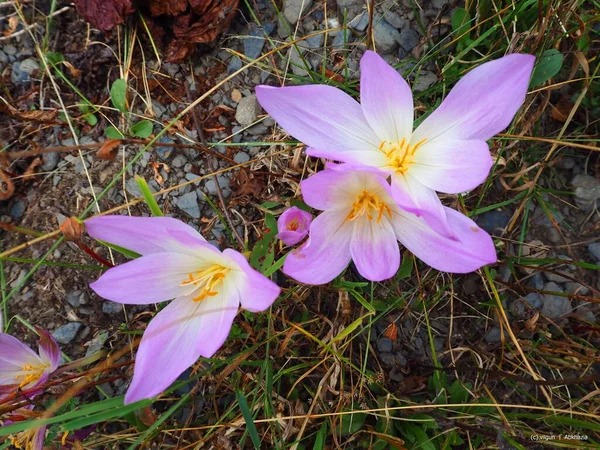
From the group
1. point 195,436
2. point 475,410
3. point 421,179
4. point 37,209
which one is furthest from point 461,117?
point 37,209

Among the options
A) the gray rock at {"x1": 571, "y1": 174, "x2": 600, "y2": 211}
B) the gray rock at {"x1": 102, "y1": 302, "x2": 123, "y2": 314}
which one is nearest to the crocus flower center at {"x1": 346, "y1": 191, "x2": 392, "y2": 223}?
the gray rock at {"x1": 102, "y1": 302, "x2": 123, "y2": 314}

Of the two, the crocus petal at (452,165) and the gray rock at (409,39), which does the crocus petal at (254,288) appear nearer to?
the crocus petal at (452,165)

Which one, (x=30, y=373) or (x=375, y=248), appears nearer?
(x=375, y=248)

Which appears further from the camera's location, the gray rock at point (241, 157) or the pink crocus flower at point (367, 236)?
the gray rock at point (241, 157)

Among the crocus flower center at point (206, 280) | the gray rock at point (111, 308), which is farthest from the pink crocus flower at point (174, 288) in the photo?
the gray rock at point (111, 308)

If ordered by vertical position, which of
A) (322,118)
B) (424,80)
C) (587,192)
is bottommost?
(587,192)

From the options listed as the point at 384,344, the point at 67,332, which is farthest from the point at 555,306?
the point at 67,332

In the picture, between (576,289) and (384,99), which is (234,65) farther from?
(576,289)

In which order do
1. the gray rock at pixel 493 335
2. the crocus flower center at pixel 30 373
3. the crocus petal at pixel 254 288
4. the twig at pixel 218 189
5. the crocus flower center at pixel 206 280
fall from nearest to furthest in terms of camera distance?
the crocus petal at pixel 254 288
the crocus flower center at pixel 206 280
the crocus flower center at pixel 30 373
the twig at pixel 218 189
the gray rock at pixel 493 335
